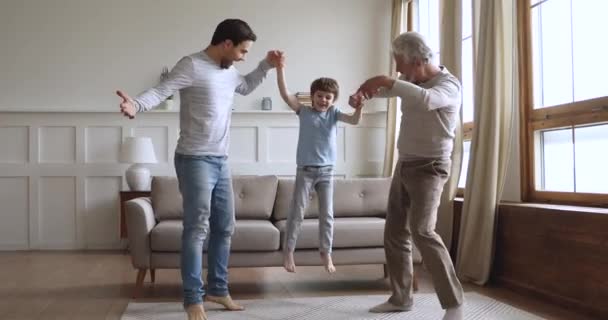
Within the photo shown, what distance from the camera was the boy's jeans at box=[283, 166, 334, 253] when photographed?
133 inches

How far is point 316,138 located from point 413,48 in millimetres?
892

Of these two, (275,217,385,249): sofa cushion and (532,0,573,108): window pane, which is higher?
(532,0,573,108): window pane

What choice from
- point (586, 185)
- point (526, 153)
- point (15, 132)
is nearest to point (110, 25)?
point (15, 132)

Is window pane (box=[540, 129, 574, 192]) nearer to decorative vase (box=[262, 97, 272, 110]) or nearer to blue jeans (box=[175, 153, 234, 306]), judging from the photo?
blue jeans (box=[175, 153, 234, 306])

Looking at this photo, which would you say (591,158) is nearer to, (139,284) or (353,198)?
(353,198)

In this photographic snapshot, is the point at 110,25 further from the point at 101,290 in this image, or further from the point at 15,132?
the point at 101,290

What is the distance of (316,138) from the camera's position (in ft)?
11.0

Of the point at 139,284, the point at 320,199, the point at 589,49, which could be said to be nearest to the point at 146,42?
the point at 139,284

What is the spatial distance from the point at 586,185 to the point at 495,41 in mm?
1060

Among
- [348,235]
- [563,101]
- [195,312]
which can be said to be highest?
[563,101]

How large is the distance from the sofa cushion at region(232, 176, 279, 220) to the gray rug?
0.97 m

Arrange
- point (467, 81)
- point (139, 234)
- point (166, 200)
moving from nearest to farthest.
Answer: point (139, 234), point (166, 200), point (467, 81)

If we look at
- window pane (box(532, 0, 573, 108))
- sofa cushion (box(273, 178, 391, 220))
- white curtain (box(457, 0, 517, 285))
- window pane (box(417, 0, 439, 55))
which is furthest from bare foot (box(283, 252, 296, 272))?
window pane (box(417, 0, 439, 55))

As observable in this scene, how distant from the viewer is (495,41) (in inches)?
149
